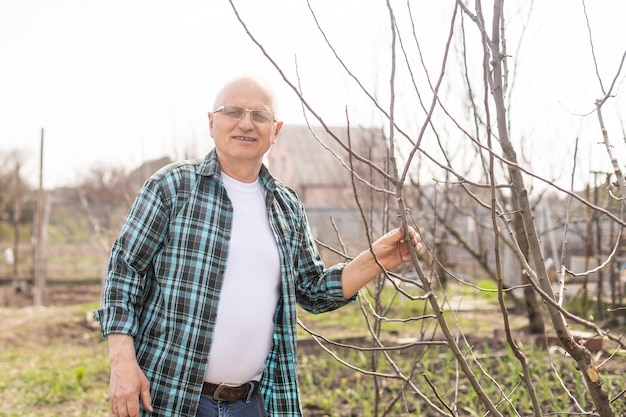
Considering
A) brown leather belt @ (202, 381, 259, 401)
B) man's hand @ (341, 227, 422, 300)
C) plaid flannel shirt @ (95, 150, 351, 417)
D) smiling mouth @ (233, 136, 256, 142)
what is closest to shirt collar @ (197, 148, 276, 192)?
plaid flannel shirt @ (95, 150, 351, 417)

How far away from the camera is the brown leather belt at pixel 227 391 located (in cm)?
220

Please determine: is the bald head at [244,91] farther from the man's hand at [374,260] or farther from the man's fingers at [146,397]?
the man's fingers at [146,397]

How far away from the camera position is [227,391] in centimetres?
222

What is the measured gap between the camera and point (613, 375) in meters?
4.95

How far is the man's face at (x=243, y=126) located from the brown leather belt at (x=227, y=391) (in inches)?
29.2

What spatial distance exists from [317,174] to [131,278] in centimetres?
3080

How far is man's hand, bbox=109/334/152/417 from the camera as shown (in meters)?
1.99

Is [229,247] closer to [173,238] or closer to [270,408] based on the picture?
[173,238]

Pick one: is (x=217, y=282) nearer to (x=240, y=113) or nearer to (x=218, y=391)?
(x=218, y=391)

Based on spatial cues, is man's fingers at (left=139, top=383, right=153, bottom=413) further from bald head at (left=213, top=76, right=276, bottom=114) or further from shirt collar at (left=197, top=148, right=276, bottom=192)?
bald head at (left=213, top=76, right=276, bottom=114)

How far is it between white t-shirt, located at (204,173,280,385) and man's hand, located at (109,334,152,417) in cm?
22

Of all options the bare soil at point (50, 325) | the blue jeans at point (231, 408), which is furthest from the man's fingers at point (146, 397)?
the bare soil at point (50, 325)

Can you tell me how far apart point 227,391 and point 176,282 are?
1.28 ft

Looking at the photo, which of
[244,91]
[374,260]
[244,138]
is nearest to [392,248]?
[374,260]
